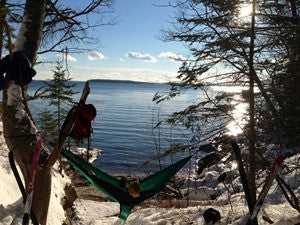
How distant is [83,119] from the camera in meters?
3.86

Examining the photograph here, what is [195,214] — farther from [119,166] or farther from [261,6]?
[119,166]

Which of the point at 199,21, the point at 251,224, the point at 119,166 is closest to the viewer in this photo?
the point at 251,224

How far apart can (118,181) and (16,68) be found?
6.57 feet

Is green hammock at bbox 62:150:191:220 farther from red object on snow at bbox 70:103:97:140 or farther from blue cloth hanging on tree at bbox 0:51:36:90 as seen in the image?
blue cloth hanging on tree at bbox 0:51:36:90

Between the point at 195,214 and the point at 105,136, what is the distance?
27678 millimetres

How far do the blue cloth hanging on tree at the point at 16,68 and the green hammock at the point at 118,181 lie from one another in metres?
1.05

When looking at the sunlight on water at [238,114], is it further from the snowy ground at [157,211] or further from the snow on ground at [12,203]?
the snow on ground at [12,203]

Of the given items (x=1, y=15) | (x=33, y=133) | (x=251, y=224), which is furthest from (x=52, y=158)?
(x=251, y=224)

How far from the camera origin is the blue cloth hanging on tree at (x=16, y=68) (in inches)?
165

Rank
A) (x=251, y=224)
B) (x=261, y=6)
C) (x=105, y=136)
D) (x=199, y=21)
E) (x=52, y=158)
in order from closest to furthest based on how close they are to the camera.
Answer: (x=251, y=224) → (x=52, y=158) → (x=261, y=6) → (x=199, y=21) → (x=105, y=136)

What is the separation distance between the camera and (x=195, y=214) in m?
6.66

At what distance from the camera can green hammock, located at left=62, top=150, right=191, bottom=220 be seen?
4.59 metres

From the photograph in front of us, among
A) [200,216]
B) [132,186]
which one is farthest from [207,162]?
[132,186]

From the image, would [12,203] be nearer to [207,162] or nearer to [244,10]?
[244,10]
